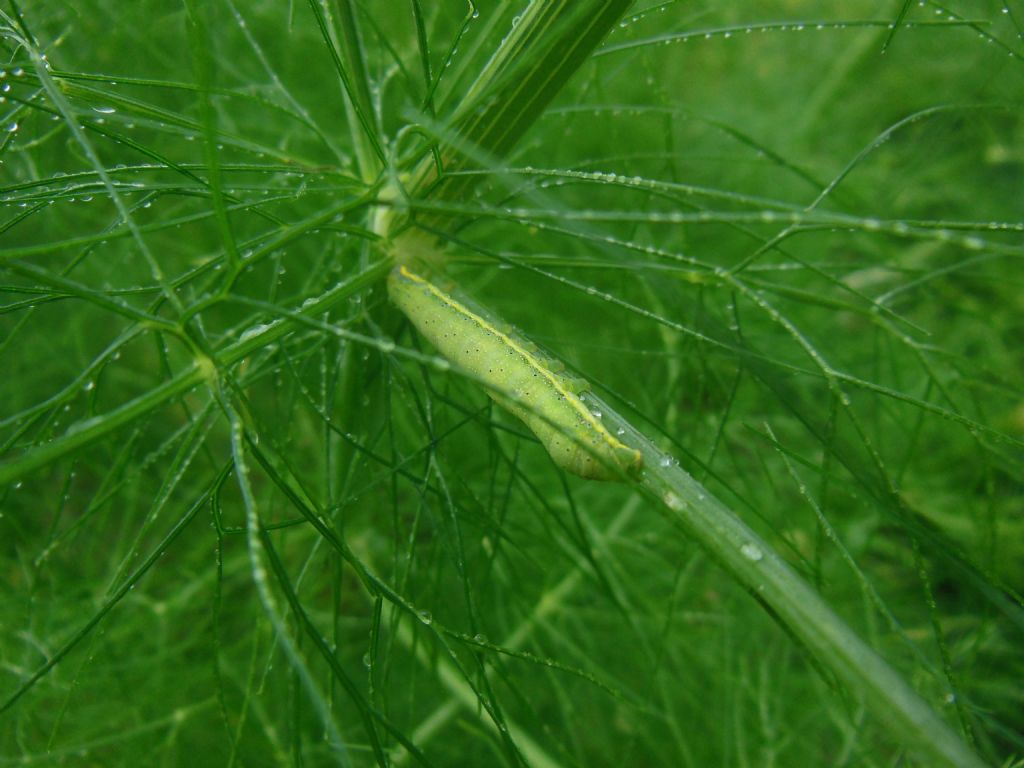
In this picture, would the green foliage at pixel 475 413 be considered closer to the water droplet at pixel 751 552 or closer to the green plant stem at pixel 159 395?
the green plant stem at pixel 159 395

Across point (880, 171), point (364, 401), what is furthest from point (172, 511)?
point (880, 171)

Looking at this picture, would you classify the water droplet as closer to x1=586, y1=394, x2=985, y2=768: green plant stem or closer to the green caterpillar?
x1=586, y1=394, x2=985, y2=768: green plant stem

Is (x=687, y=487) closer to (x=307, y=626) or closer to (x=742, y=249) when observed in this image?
(x=307, y=626)

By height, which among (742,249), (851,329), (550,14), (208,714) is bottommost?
(851,329)

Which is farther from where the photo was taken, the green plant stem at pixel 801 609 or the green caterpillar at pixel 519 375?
the green caterpillar at pixel 519 375

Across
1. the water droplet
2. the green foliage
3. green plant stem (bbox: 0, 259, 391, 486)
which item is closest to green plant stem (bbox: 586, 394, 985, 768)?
the water droplet

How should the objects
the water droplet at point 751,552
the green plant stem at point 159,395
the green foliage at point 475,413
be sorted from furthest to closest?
the green foliage at point 475,413 < the water droplet at point 751,552 < the green plant stem at point 159,395

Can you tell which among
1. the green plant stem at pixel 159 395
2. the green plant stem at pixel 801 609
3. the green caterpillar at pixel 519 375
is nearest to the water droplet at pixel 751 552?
the green plant stem at pixel 801 609
